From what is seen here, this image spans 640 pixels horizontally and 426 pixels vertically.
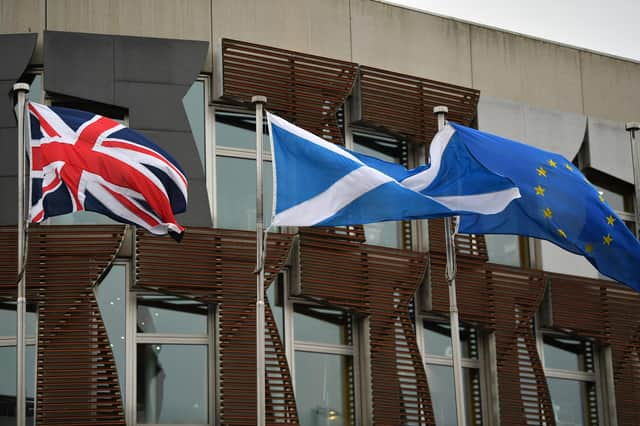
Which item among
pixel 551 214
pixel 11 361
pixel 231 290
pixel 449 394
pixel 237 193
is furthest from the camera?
pixel 449 394

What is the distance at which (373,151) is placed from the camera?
2631cm

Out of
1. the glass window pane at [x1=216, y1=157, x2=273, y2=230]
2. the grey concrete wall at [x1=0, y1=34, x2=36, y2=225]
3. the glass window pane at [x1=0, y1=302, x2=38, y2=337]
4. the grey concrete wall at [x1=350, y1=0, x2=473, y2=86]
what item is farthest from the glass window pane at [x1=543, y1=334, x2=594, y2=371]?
the grey concrete wall at [x1=0, y1=34, x2=36, y2=225]

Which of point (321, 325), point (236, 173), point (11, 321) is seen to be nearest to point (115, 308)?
point (11, 321)

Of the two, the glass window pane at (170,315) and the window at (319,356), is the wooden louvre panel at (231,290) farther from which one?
the window at (319,356)

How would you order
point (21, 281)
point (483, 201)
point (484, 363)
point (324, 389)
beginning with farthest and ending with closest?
1. point (484, 363)
2. point (324, 389)
3. point (483, 201)
4. point (21, 281)

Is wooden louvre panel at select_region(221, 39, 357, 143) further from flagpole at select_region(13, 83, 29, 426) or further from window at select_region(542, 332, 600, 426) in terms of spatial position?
window at select_region(542, 332, 600, 426)

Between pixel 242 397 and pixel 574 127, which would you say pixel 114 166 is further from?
pixel 574 127

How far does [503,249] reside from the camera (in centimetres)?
2731

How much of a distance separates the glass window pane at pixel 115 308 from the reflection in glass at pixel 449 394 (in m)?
5.38

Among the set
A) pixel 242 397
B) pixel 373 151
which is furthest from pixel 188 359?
pixel 373 151

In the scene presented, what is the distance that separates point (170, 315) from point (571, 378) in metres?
7.93

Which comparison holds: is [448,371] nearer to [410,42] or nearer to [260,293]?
[410,42]

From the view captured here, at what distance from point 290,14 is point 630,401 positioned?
910 centimetres

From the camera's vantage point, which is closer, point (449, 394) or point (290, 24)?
point (290, 24)
